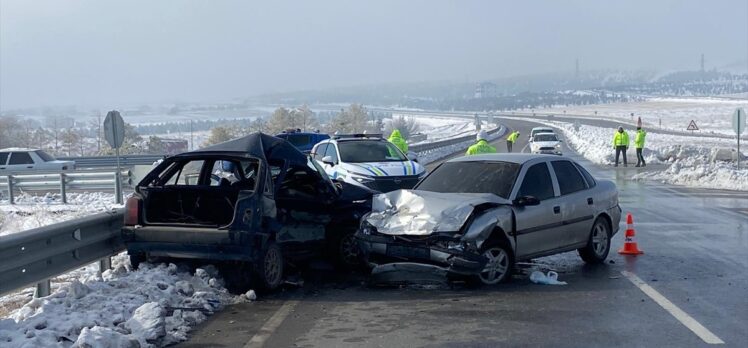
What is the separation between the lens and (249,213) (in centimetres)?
878

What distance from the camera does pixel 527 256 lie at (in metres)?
9.66

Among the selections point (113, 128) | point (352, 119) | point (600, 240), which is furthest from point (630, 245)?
point (352, 119)

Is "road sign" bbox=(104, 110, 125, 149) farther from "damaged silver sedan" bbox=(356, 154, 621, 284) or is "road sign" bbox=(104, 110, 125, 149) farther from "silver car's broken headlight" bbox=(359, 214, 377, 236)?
"silver car's broken headlight" bbox=(359, 214, 377, 236)

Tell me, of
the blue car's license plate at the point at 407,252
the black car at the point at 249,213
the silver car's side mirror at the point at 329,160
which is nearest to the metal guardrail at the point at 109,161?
the silver car's side mirror at the point at 329,160

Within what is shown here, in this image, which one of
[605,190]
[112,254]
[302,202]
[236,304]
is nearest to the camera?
[236,304]

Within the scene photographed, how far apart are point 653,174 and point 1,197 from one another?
878 inches

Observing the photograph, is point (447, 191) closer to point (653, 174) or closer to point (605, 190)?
point (605, 190)

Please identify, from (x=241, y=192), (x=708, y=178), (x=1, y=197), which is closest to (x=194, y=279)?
(x=241, y=192)

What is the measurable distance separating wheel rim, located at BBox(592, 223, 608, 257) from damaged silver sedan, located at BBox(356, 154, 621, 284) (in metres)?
0.01

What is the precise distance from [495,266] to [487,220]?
592mm

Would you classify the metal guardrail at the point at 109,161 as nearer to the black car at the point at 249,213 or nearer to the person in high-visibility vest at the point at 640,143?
→ the person in high-visibility vest at the point at 640,143

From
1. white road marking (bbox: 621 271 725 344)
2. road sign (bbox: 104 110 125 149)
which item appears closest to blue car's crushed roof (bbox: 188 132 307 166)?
white road marking (bbox: 621 271 725 344)

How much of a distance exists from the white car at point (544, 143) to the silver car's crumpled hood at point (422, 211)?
112ft

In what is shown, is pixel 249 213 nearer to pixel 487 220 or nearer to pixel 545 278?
pixel 487 220
